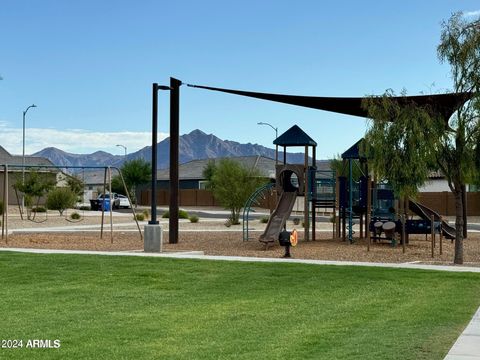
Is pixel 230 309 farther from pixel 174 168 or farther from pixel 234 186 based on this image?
Answer: pixel 234 186

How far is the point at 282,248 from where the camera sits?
21.5 meters

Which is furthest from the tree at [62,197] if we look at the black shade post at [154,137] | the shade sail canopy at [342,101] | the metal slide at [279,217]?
the black shade post at [154,137]

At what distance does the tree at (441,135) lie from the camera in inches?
631

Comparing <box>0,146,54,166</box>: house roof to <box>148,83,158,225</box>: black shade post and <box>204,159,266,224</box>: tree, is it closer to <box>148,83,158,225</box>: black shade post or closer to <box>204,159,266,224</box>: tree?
<box>204,159,266,224</box>: tree

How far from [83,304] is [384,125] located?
8815 millimetres

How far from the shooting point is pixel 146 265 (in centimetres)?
1488

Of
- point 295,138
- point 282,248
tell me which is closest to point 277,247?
point 282,248

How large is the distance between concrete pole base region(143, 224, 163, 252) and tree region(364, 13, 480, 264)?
18.5 feet

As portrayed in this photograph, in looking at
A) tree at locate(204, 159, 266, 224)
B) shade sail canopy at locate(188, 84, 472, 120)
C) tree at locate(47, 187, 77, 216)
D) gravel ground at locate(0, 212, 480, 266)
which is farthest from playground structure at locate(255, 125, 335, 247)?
tree at locate(47, 187, 77, 216)

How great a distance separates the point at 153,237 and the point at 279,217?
518cm

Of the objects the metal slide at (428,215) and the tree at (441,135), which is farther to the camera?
the metal slide at (428,215)

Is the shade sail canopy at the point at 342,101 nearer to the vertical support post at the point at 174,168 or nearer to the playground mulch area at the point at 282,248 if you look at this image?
the vertical support post at the point at 174,168

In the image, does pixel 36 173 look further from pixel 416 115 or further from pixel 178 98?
pixel 416 115

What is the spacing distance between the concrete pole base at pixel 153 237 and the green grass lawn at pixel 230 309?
10.3 feet
